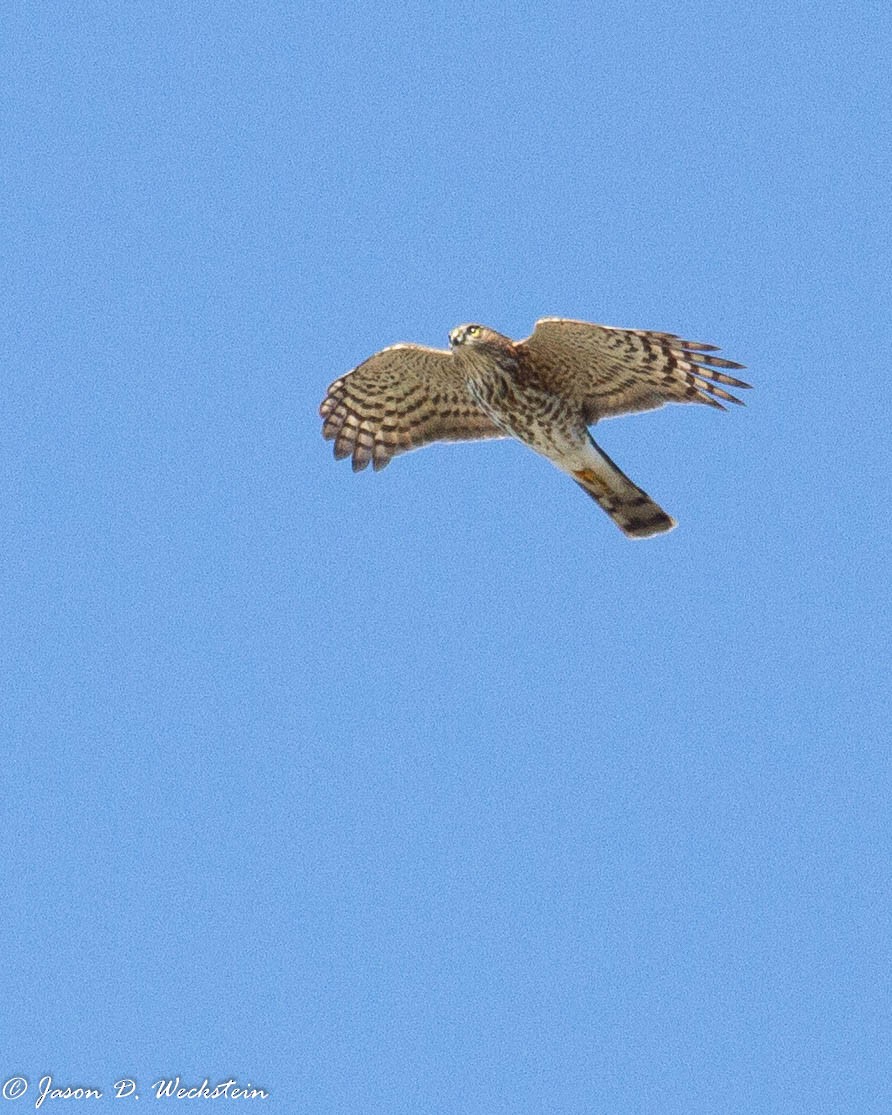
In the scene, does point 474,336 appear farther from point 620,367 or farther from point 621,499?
point 621,499

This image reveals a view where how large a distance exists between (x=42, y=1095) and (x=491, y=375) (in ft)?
19.3

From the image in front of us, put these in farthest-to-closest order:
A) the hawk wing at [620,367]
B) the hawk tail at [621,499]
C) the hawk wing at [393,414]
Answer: the hawk wing at [393,414] → the hawk tail at [621,499] → the hawk wing at [620,367]

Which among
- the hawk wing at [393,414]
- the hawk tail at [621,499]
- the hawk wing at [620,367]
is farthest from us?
the hawk wing at [393,414]

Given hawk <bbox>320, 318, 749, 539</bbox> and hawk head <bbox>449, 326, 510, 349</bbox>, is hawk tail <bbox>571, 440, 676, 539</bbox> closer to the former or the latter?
hawk <bbox>320, 318, 749, 539</bbox>

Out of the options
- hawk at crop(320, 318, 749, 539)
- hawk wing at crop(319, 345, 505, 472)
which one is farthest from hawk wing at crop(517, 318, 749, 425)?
hawk wing at crop(319, 345, 505, 472)

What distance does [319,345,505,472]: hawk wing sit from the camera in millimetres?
15992

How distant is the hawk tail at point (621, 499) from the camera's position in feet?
51.1

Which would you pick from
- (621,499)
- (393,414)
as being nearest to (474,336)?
(393,414)

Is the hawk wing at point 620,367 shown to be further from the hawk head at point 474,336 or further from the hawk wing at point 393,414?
the hawk wing at point 393,414

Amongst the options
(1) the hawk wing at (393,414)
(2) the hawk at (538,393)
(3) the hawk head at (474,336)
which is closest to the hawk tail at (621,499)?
(2) the hawk at (538,393)

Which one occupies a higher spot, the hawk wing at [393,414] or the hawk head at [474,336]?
the hawk wing at [393,414]

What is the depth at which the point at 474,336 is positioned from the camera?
48.9 ft

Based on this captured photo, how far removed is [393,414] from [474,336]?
145 centimetres

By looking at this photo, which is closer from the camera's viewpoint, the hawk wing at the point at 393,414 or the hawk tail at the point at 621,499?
the hawk tail at the point at 621,499
